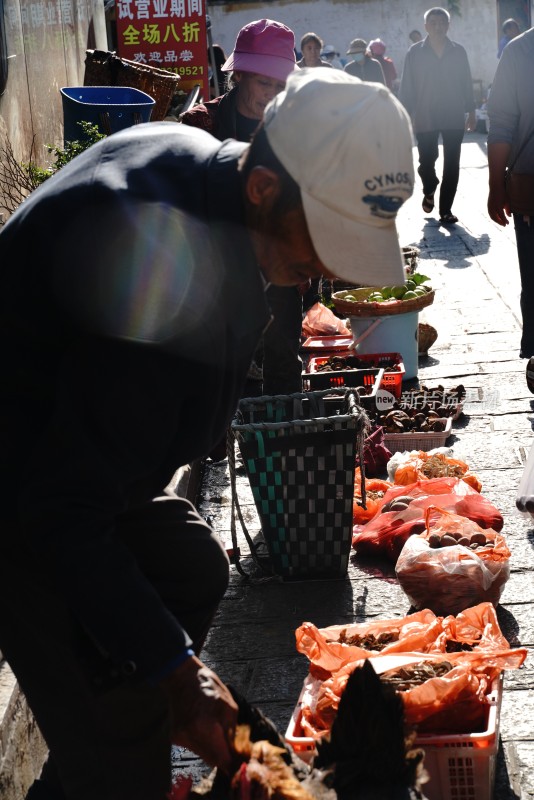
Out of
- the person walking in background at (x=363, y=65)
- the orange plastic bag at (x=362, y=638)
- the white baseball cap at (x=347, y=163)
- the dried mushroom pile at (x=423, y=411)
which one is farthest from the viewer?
the person walking in background at (x=363, y=65)

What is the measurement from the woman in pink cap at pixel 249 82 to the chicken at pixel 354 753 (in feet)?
12.8

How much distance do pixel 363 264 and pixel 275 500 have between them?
2.62 meters

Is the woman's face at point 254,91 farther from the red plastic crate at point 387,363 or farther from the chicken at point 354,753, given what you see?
the chicken at point 354,753

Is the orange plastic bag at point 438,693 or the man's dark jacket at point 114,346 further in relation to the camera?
the orange plastic bag at point 438,693

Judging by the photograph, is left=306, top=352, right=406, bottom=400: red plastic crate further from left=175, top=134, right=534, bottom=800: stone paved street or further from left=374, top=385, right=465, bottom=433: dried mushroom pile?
left=175, top=134, right=534, bottom=800: stone paved street

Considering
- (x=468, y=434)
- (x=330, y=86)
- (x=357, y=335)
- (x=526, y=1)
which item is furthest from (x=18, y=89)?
(x=526, y=1)

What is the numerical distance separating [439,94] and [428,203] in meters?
1.49

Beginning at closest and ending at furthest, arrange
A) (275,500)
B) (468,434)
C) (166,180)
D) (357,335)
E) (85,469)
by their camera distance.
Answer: (85,469), (166,180), (275,500), (468,434), (357,335)

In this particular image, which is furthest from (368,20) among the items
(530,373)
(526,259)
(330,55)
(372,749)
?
(372,749)

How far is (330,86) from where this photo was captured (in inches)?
86.6

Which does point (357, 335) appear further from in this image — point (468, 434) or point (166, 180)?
point (166, 180)

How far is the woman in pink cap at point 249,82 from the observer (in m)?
5.80

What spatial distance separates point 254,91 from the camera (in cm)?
588

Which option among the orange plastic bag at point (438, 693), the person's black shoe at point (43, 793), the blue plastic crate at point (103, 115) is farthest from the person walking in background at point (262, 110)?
the person's black shoe at point (43, 793)
